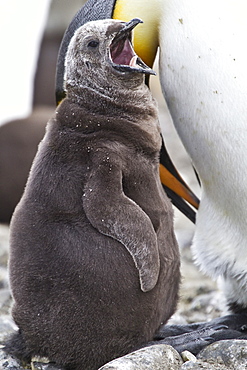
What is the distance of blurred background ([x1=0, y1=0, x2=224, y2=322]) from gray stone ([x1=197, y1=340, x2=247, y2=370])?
745 mm

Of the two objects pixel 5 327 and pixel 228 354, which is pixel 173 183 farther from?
pixel 228 354

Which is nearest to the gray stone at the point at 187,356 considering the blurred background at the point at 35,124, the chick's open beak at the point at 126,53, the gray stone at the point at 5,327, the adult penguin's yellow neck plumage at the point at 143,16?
the blurred background at the point at 35,124

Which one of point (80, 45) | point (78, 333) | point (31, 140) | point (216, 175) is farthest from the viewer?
point (31, 140)

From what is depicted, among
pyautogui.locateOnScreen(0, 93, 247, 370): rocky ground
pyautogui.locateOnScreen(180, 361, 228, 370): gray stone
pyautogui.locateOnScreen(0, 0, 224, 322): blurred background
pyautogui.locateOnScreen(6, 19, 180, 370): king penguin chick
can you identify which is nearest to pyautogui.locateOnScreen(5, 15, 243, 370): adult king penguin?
pyautogui.locateOnScreen(6, 19, 180, 370): king penguin chick

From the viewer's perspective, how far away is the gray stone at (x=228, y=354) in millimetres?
2654

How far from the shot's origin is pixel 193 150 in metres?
3.31

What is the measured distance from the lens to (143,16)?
3.28 metres

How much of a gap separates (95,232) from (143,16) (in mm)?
1102

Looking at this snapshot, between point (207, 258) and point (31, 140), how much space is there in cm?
366

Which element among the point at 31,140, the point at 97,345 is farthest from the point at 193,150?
the point at 31,140

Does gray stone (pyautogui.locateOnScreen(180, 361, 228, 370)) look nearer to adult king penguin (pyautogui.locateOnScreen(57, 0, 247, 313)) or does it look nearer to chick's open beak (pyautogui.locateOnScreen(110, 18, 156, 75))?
adult king penguin (pyautogui.locateOnScreen(57, 0, 247, 313))

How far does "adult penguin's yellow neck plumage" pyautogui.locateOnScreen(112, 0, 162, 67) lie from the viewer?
3.28m

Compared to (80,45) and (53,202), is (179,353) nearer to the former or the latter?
(53,202)

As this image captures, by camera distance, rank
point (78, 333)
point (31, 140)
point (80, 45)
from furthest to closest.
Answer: point (31, 140), point (80, 45), point (78, 333)
